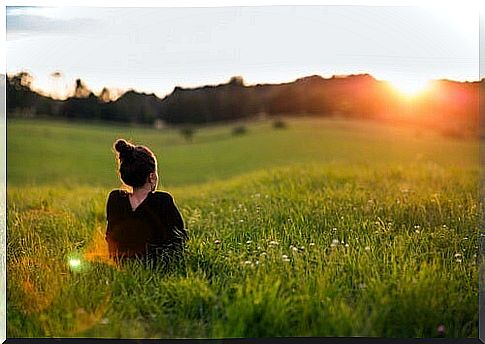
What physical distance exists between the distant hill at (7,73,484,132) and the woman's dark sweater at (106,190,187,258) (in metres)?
0.82

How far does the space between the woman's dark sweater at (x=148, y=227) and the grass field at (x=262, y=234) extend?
0.11 meters

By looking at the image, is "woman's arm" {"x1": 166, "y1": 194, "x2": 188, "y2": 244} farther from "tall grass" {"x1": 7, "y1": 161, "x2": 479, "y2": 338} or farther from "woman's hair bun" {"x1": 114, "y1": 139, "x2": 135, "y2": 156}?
"woman's hair bun" {"x1": 114, "y1": 139, "x2": 135, "y2": 156}

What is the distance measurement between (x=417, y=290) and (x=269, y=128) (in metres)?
1.63

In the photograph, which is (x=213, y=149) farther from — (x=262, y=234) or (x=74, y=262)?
(x=74, y=262)

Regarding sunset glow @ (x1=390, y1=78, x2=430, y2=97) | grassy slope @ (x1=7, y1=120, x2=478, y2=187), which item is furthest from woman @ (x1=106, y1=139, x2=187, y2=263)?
sunset glow @ (x1=390, y1=78, x2=430, y2=97)

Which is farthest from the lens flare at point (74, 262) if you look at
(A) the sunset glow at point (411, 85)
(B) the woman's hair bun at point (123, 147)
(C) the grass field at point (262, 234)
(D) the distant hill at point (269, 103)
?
(A) the sunset glow at point (411, 85)

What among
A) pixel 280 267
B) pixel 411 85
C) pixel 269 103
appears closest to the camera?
pixel 280 267

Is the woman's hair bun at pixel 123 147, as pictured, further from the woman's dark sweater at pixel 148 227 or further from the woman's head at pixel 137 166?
the woman's dark sweater at pixel 148 227

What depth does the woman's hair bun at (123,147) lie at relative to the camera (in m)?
4.75

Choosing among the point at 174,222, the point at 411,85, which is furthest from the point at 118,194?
the point at 411,85

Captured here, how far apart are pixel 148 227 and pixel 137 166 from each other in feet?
1.21

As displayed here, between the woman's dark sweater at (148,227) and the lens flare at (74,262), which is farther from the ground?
the woman's dark sweater at (148,227)

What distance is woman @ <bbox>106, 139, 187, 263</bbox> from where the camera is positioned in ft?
15.4

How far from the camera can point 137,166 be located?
185 inches
